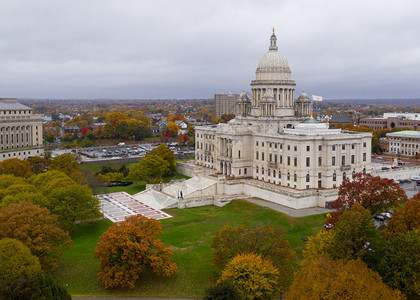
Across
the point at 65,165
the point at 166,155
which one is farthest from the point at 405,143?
the point at 65,165

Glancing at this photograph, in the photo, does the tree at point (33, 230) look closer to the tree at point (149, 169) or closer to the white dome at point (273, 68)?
the tree at point (149, 169)

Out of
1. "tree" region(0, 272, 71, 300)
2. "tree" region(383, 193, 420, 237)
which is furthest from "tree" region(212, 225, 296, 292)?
"tree" region(0, 272, 71, 300)

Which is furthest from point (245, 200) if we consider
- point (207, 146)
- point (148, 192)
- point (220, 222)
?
point (207, 146)

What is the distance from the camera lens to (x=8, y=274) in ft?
136

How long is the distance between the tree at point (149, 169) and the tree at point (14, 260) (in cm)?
5502

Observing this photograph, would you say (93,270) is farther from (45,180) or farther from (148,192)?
(148,192)

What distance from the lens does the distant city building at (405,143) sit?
13162cm

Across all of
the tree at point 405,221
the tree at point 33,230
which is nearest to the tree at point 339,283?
the tree at point 405,221

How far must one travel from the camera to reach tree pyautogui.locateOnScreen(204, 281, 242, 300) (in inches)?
1487

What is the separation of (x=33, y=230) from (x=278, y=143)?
52191 mm

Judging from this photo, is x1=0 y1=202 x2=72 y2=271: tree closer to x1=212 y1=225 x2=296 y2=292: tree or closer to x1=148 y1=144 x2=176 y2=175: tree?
x1=212 y1=225 x2=296 y2=292: tree

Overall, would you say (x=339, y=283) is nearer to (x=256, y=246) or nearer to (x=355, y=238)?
(x=355, y=238)

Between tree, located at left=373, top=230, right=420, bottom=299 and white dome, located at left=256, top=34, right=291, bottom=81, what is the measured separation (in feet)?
219

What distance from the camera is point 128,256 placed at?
157ft
